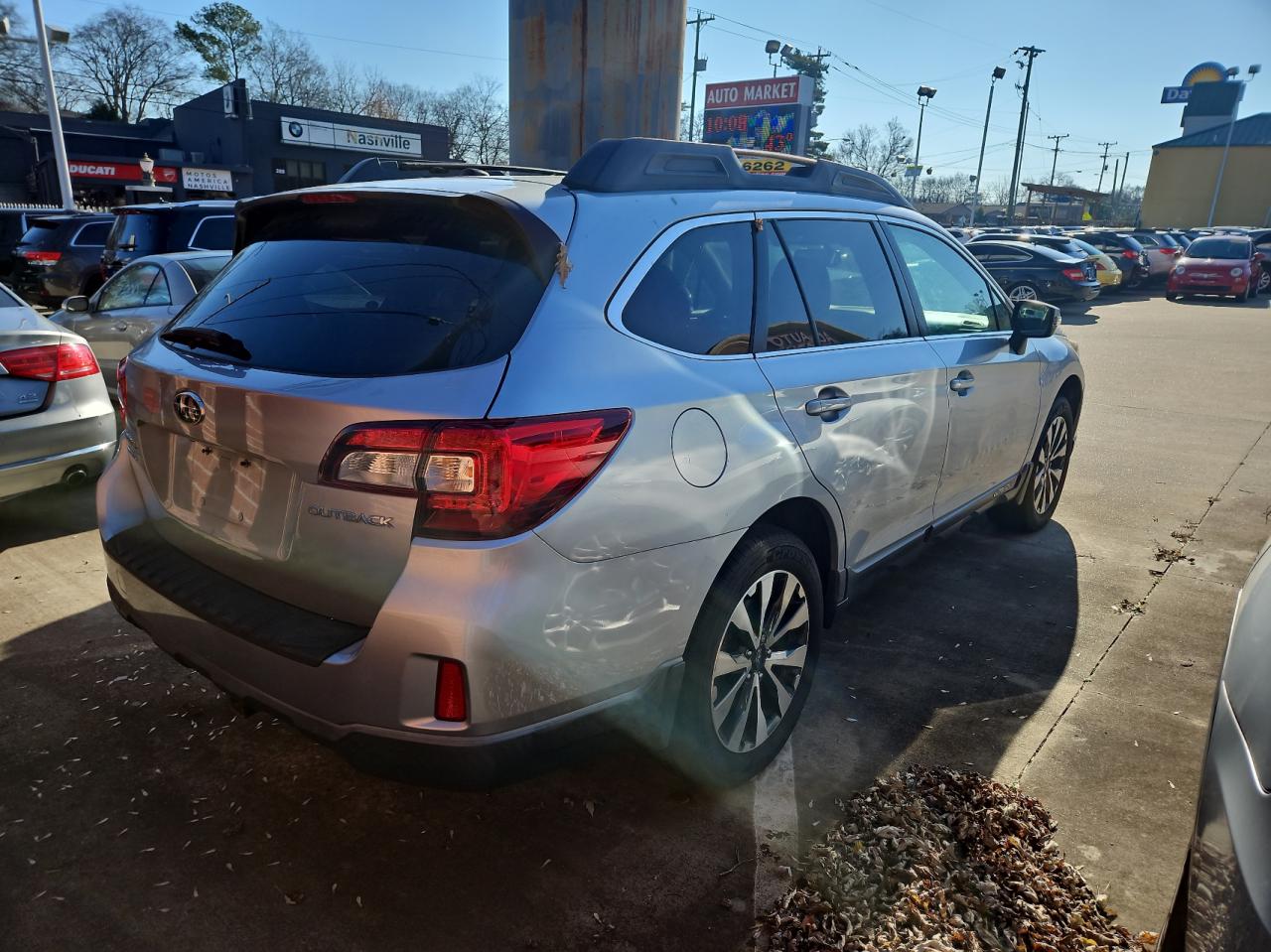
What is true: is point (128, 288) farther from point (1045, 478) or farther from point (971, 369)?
point (1045, 478)

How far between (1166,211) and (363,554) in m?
81.1

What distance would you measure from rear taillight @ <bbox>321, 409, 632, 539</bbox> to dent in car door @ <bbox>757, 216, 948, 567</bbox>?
0.96 m

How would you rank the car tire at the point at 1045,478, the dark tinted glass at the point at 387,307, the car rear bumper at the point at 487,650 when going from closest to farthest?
the car rear bumper at the point at 487,650, the dark tinted glass at the point at 387,307, the car tire at the point at 1045,478

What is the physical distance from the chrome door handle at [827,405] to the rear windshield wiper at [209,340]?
1650 millimetres

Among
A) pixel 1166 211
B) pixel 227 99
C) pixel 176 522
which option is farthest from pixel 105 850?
pixel 1166 211

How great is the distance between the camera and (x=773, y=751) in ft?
9.93

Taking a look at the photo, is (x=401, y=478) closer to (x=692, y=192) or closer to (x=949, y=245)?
(x=692, y=192)

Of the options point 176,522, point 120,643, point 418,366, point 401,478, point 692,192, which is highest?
point 692,192

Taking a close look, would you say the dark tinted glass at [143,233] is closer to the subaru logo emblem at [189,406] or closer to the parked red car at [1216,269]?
the subaru logo emblem at [189,406]

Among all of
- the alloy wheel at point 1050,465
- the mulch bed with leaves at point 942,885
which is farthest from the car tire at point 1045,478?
the mulch bed with leaves at point 942,885

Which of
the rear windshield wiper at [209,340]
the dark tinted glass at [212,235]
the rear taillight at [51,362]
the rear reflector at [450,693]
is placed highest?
the rear windshield wiper at [209,340]

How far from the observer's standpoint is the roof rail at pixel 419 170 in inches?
125

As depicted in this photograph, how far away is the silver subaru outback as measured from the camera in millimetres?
2053

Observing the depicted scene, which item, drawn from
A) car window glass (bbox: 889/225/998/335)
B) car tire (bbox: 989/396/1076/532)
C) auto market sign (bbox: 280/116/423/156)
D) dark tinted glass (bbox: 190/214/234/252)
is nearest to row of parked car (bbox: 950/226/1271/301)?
car tire (bbox: 989/396/1076/532)
